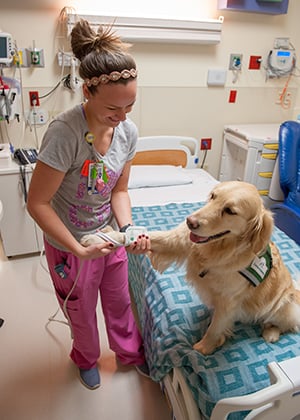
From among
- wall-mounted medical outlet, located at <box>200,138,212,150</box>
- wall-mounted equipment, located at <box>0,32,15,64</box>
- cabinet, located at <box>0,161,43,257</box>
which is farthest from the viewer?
wall-mounted medical outlet, located at <box>200,138,212,150</box>

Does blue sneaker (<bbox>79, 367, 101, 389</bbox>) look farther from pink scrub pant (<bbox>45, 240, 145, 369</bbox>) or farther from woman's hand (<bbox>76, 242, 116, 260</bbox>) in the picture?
woman's hand (<bbox>76, 242, 116, 260</bbox>)

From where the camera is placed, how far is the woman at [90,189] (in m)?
1.01

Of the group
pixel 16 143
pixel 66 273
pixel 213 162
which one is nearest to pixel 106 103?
pixel 66 273

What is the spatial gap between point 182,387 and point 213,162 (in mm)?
2398

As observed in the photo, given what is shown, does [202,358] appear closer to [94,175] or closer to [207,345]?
[207,345]

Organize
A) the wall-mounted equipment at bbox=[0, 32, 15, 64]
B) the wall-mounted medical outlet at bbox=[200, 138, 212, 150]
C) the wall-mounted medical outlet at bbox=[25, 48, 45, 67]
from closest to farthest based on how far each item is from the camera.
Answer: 1. the wall-mounted equipment at bbox=[0, 32, 15, 64]
2. the wall-mounted medical outlet at bbox=[25, 48, 45, 67]
3. the wall-mounted medical outlet at bbox=[200, 138, 212, 150]

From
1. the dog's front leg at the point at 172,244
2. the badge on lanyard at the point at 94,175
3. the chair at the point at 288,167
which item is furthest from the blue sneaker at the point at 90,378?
the chair at the point at 288,167

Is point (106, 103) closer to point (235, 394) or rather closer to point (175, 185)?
point (235, 394)

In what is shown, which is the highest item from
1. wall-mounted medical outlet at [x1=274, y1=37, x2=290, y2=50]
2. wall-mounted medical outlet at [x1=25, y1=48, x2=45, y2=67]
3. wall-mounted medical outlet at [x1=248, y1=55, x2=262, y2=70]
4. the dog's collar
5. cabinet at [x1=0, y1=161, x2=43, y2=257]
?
wall-mounted medical outlet at [x1=274, y1=37, x2=290, y2=50]

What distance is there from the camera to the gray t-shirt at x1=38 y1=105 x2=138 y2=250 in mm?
1052

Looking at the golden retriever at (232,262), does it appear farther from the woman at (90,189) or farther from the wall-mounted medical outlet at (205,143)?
the wall-mounted medical outlet at (205,143)

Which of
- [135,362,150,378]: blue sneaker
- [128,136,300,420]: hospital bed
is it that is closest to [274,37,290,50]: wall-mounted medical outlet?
[128,136,300,420]: hospital bed

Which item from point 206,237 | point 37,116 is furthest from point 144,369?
point 37,116

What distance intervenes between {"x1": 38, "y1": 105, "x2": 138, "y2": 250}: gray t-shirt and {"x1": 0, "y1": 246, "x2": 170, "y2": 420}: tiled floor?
2.62 feet
